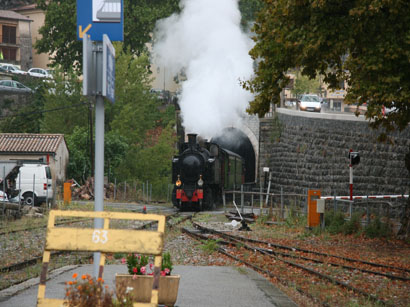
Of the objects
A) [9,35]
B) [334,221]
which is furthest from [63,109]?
[334,221]

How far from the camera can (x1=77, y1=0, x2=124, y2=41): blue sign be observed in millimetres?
6980

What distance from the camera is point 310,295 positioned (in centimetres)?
1052

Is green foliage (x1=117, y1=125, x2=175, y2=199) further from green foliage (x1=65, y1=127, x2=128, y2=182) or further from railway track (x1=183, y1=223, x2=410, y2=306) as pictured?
railway track (x1=183, y1=223, x2=410, y2=306)

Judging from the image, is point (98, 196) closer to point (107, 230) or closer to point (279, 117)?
point (107, 230)

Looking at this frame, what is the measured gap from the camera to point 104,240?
5.62m

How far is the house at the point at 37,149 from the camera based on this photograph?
41.8 meters

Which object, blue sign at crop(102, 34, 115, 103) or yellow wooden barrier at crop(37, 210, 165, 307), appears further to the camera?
blue sign at crop(102, 34, 115, 103)

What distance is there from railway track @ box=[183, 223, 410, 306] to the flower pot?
306cm

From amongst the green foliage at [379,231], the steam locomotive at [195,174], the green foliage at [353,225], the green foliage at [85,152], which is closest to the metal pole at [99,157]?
the green foliage at [379,231]

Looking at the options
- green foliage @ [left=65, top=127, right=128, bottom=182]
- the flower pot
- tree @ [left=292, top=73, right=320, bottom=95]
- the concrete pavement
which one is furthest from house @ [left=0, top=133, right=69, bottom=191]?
tree @ [left=292, top=73, right=320, bottom=95]

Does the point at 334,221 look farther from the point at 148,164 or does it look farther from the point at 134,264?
the point at 148,164

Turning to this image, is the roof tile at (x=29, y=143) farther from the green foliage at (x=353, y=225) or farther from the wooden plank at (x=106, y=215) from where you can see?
the wooden plank at (x=106, y=215)

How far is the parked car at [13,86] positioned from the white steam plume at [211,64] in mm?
17706

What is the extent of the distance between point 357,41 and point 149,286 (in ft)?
35.3
